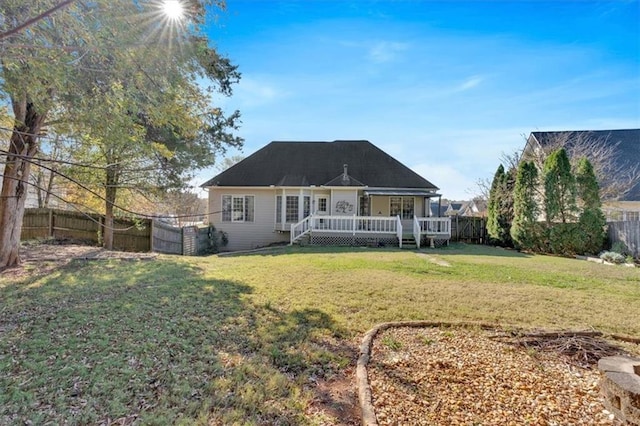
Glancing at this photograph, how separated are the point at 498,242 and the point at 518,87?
8.48 meters

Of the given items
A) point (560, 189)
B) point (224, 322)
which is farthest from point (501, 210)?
point (224, 322)

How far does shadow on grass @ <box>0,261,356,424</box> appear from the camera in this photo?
2.57 metres

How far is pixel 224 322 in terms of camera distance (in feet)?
14.6

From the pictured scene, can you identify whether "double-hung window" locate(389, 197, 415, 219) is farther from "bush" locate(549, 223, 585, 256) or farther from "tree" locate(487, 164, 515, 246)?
"bush" locate(549, 223, 585, 256)

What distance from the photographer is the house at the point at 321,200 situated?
48.2 ft

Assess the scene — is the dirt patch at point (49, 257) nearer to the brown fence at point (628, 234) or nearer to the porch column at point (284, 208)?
the porch column at point (284, 208)

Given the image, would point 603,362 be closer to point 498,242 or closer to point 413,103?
point 413,103

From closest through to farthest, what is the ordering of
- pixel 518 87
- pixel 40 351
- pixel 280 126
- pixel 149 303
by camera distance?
pixel 40 351
pixel 149 303
pixel 518 87
pixel 280 126

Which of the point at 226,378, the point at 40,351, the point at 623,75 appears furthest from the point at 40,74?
the point at 623,75

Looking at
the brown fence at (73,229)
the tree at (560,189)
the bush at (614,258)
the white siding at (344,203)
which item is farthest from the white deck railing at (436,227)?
the brown fence at (73,229)

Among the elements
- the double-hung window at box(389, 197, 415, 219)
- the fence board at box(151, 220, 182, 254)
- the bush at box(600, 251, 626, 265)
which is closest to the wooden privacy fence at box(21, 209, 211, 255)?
the fence board at box(151, 220, 182, 254)

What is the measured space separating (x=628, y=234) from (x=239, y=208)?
15956 millimetres

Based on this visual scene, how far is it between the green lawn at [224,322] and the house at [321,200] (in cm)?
612

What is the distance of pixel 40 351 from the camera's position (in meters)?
3.41
